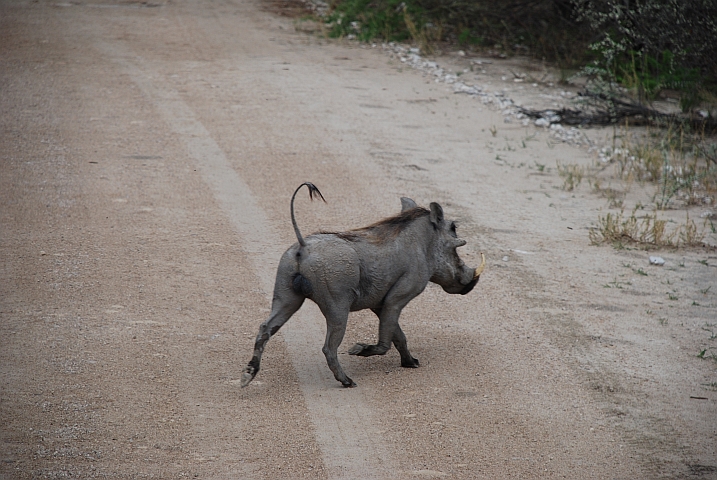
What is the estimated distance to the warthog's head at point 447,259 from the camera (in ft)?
18.9

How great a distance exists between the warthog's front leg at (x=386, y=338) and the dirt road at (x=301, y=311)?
0.59 ft

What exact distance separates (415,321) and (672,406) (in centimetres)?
194

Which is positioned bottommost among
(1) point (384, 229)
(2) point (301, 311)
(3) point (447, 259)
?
(2) point (301, 311)

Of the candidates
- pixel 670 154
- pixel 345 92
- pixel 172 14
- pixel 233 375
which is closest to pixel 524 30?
pixel 345 92

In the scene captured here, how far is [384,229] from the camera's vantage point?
5.56m

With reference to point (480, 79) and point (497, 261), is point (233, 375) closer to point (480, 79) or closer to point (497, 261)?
point (497, 261)

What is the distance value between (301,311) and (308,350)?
2.38ft

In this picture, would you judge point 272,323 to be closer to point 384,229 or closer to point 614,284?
A: point 384,229

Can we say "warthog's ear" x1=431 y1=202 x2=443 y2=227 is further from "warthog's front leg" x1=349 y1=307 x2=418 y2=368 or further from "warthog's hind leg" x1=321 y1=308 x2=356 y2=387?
"warthog's hind leg" x1=321 y1=308 x2=356 y2=387

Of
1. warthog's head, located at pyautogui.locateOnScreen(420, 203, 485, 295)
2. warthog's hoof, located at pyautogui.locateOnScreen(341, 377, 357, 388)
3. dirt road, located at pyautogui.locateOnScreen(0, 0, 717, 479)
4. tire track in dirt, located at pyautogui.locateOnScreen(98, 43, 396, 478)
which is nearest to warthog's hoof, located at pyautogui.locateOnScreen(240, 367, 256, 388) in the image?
dirt road, located at pyautogui.locateOnScreen(0, 0, 717, 479)

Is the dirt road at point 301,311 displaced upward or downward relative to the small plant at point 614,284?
downward

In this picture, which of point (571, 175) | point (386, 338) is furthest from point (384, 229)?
point (571, 175)

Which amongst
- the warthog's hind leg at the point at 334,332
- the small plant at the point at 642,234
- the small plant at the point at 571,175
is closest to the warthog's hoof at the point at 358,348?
the warthog's hind leg at the point at 334,332

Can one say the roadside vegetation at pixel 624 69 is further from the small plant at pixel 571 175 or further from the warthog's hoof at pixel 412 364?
the warthog's hoof at pixel 412 364
